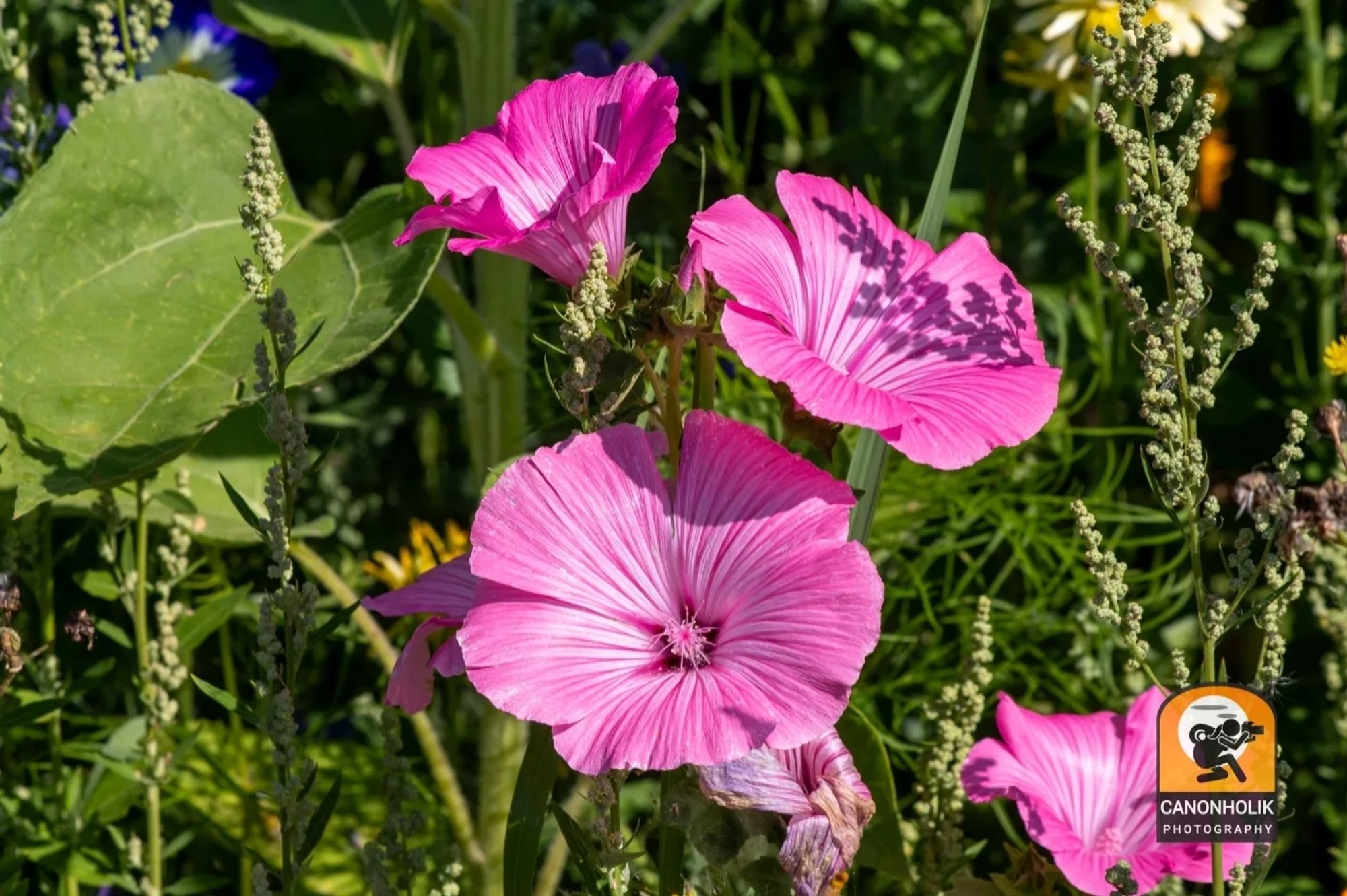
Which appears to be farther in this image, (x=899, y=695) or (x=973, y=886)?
(x=899, y=695)

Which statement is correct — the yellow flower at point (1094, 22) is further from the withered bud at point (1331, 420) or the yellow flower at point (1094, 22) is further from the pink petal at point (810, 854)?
the pink petal at point (810, 854)

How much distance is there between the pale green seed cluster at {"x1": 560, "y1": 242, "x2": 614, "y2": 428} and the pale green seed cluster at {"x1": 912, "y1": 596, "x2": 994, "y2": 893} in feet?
0.87

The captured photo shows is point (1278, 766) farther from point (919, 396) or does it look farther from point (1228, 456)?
point (1228, 456)

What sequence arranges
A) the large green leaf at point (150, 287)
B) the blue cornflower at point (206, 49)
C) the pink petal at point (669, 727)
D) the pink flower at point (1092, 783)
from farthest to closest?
the blue cornflower at point (206, 49) < the large green leaf at point (150, 287) < the pink flower at point (1092, 783) < the pink petal at point (669, 727)

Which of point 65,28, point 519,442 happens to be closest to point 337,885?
point 519,442

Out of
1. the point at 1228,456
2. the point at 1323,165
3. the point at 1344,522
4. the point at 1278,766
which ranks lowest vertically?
the point at 1278,766

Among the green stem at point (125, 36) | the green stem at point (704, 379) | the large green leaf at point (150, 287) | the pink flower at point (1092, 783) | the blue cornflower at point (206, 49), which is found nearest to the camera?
the green stem at point (704, 379)

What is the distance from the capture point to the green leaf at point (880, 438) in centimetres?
73

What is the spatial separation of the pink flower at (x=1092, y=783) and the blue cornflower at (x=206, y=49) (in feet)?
3.23

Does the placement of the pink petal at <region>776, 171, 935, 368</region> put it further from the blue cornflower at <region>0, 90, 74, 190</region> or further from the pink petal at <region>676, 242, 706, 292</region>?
the blue cornflower at <region>0, 90, 74, 190</region>

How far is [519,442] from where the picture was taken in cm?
116

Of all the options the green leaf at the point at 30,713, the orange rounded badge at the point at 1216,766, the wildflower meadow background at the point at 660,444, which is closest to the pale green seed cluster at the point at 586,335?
the wildflower meadow background at the point at 660,444

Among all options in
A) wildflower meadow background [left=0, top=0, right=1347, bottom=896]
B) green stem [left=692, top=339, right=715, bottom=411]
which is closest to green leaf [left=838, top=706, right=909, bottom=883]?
wildflower meadow background [left=0, top=0, right=1347, bottom=896]

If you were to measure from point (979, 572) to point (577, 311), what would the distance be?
0.74 m
